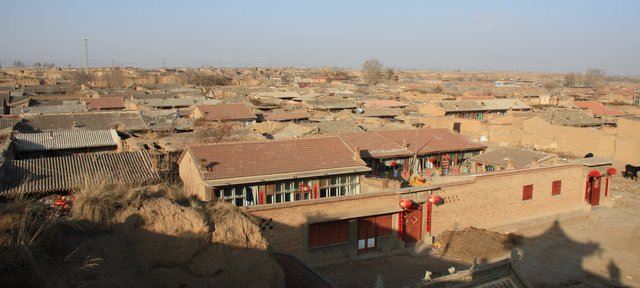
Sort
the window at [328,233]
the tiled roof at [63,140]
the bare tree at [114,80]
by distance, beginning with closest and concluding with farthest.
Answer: the window at [328,233] → the tiled roof at [63,140] → the bare tree at [114,80]

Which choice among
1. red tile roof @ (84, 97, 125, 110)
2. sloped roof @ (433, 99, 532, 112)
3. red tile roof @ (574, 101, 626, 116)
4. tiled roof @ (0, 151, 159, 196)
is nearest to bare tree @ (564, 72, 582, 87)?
red tile roof @ (574, 101, 626, 116)

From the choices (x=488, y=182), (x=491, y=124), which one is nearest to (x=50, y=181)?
(x=488, y=182)

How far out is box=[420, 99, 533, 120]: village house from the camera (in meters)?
53.0

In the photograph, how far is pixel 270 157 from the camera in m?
19.8

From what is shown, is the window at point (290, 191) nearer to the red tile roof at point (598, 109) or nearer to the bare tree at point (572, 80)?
the red tile roof at point (598, 109)

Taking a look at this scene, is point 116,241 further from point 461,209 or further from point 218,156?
point 461,209

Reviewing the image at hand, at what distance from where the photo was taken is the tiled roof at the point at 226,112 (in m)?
42.2

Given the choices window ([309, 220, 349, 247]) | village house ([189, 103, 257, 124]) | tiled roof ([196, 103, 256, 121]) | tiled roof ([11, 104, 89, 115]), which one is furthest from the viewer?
tiled roof ([11, 104, 89, 115])

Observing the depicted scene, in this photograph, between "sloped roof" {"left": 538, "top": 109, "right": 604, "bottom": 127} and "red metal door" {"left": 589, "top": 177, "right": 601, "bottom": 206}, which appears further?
"sloped roof" {"left": 538, "top": 109, "right": 604, "bottom": 127}

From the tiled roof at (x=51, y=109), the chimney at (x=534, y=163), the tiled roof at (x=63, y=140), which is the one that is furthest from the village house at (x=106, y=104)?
the chimney at (x=534, y=163)

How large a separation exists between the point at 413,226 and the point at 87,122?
26.0 meters

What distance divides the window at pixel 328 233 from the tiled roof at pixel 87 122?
2179 cm

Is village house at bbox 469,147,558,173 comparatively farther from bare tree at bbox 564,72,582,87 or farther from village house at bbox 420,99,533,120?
bare tree at bbox 564,72,582,87

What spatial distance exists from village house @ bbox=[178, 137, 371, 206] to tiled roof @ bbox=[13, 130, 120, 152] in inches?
368
